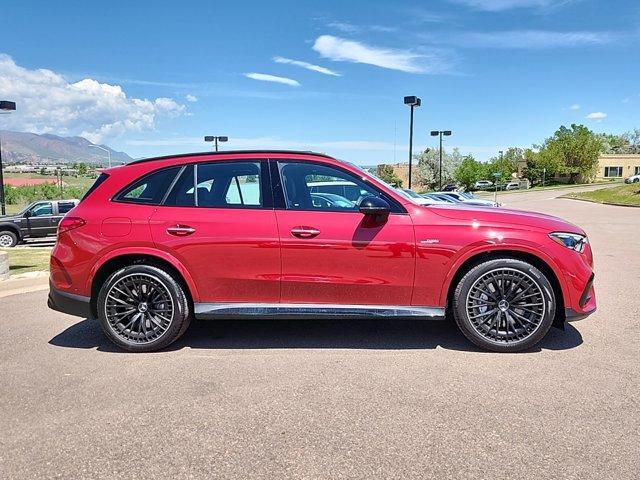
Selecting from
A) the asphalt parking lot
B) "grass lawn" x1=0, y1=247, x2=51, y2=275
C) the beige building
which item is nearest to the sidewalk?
"grass lawn" x1=0, y1=247, x2=51, y2=275

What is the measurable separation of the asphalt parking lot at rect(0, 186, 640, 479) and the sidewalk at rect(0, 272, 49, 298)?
1.83m

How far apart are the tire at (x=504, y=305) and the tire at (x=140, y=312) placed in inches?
97.5

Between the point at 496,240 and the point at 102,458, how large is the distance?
327 cm

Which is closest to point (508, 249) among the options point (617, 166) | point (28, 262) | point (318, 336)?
point (318, 336)

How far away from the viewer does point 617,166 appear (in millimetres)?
84062

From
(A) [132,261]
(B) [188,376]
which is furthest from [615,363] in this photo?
(A) [132,261]

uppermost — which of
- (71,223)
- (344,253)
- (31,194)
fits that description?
(71,223)

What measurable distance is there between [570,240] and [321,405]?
2.58 m

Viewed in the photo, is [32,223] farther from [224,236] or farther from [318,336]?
[318,336]

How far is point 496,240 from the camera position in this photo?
3.98 m

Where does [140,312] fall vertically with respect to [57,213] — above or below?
below

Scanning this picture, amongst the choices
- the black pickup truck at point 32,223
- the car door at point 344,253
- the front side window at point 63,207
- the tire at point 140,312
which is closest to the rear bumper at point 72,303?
the tire at point 140,312

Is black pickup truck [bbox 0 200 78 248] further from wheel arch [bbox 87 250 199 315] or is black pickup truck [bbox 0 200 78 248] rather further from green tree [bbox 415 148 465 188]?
green tree [bbox 415 148 465 188]

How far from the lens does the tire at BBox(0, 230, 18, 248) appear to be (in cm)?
1617
